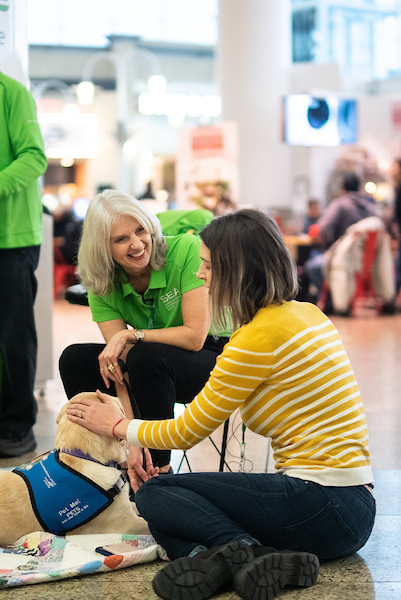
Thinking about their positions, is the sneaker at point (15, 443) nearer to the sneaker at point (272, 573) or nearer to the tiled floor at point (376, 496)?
the tiled floor at point (376, 496)

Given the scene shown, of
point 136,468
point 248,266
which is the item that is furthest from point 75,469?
point 248,266

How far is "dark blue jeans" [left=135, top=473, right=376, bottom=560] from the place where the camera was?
1868mm

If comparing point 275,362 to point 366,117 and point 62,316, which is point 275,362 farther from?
point 366,117

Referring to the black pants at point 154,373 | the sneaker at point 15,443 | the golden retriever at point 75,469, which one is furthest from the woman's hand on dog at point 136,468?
the sneaker at point 15,443

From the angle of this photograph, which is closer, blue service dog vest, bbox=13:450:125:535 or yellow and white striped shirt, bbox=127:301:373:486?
yellow and white striped shirt, bbox=127:301:373:486

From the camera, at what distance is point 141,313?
2711 mm

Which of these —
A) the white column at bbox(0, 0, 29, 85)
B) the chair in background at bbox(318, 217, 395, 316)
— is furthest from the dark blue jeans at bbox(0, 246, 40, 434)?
the chair in background at bbox(318, 217, 395, 316)

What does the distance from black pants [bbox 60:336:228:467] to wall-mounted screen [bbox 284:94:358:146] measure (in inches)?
360

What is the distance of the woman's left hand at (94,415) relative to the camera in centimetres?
201

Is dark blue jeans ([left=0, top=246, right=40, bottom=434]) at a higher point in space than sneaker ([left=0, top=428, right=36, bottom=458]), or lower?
higher

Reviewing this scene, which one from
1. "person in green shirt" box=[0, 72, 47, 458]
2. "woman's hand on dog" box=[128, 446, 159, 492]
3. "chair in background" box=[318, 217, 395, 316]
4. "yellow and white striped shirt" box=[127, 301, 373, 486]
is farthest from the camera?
"chair in background" box=[318, 217, 395, 316]

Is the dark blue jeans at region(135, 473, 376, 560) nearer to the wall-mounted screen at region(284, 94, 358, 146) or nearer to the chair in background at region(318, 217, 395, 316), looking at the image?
the chair in background at region(318, 217, 395, 316)

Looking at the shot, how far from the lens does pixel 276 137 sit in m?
11.5

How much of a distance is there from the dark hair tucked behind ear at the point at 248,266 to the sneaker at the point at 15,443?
174 centimetres
